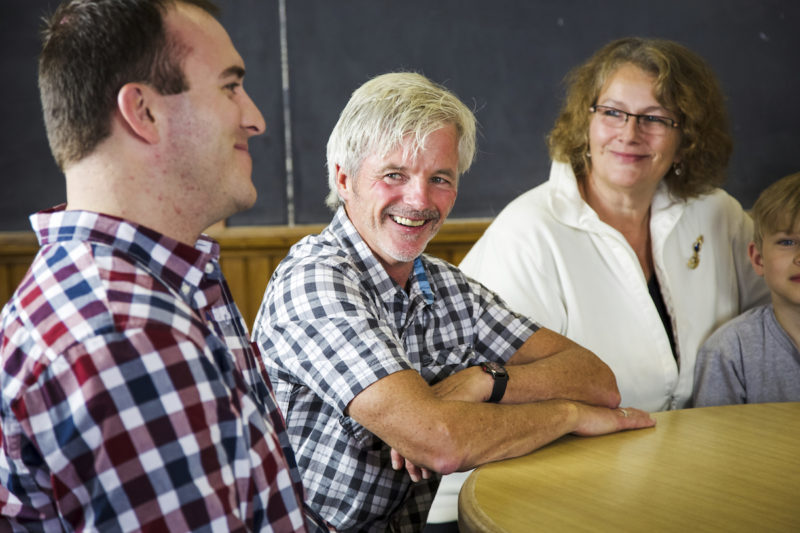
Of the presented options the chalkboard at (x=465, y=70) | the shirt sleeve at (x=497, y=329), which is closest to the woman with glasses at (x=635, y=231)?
the shirt sleeve at (x=497, y=329)

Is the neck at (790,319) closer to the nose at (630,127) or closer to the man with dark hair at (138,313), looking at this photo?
the nose at (630,127)

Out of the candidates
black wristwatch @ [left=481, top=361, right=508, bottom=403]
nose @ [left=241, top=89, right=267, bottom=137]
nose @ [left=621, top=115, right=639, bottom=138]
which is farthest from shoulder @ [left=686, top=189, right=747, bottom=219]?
nose @ [left=241, top=89, right=267, bottom=137]

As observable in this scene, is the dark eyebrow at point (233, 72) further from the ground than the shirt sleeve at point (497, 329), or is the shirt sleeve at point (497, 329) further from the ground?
the dark eyebrow at point (233, 72)

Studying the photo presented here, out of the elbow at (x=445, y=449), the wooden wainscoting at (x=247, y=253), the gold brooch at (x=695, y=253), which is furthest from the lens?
the wooden wainscoting at (x=247, y=253)

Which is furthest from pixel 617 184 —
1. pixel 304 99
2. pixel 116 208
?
pixel 116 208

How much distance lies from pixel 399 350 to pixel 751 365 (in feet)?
3.38

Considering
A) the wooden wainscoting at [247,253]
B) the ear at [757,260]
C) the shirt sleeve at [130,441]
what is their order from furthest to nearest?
the wooden wainscoting at [247,253] < the ear at [757,260] < the shirt sleeve at [130,441]

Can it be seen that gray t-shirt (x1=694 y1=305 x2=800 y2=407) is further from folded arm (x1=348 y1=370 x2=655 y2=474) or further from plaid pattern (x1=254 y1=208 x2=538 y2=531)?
folded arm (x1=348 y1=370 x2=655 y2=474)

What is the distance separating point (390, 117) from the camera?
1422 millimetres

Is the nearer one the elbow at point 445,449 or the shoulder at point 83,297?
the shoulder at point 83,297

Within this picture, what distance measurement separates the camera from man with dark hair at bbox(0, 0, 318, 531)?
2.25ft

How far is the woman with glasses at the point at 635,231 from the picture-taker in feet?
6.27

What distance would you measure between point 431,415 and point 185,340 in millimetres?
533

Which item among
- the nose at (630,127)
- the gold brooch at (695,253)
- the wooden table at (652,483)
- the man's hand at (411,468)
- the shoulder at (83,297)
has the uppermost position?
the nose at (630,127)
